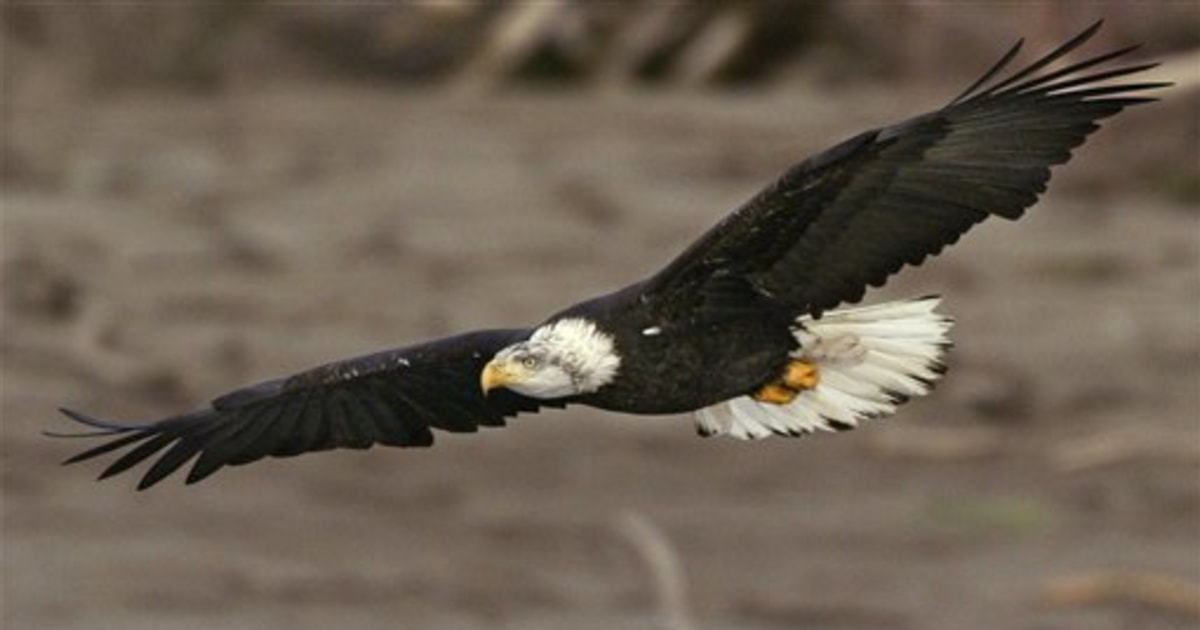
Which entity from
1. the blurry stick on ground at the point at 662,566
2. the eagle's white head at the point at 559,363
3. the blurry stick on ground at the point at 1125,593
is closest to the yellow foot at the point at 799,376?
the eagle's white head at the point at 559,363

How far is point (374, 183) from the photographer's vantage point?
562 inches

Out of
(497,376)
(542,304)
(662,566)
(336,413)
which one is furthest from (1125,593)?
(497,376)

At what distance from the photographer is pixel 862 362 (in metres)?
7.59

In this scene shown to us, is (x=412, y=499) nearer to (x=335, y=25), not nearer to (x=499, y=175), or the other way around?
(x=499, y=175)

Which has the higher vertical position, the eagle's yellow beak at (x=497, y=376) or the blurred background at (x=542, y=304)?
the blurred background at (x=542, y=304)

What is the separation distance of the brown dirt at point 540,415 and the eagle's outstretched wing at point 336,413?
2.48 meters

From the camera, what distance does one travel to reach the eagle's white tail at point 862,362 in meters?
7.52

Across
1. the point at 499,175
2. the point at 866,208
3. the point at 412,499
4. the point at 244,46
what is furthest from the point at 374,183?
the point at 866,208

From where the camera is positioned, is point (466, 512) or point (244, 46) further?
point (244, 46)

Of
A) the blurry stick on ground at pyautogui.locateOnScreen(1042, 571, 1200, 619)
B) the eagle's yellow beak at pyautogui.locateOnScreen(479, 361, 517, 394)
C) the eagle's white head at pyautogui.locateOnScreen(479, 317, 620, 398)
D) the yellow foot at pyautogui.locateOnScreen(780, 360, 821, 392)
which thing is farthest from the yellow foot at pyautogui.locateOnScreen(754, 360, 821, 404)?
the blurry stick on ground at pyautogui.locateOnScreen(1042, 571, 1200, 619)

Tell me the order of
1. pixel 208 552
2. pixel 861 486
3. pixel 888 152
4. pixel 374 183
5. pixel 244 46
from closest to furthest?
pixel 888 152, pixel 208 552, pixel 861 486, pixel 374 183, pixel 244 46

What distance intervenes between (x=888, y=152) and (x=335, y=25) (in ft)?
28.3

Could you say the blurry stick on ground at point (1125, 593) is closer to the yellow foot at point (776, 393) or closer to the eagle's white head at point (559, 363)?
the yellow foot at point (776, 393)

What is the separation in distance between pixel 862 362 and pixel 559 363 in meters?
0.56
